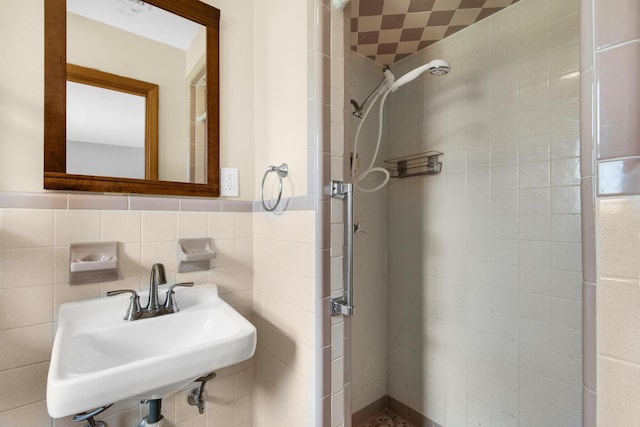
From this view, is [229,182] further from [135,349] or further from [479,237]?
[479,237]

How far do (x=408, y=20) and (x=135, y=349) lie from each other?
6.35ft

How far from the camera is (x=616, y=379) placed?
16.9 inches

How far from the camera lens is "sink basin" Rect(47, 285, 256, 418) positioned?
23.8 inches

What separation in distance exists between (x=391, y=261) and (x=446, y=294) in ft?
1.36

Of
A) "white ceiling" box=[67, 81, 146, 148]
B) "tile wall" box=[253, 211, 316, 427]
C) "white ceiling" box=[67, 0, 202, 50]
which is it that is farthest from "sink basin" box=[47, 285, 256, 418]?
"white ceiling" box=[67, 0, 202, 50]

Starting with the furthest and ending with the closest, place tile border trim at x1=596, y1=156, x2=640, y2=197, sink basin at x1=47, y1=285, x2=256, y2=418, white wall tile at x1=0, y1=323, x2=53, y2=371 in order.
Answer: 1. white wall tile at x1=0, y1=323, x2=53, y2=371
2. sink basin at x1=47, y1=285, x2=256, y2=418
3. tile border trim at x1=596, y1=156, x2=640, y2=197

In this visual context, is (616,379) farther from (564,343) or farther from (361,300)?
(361,300)

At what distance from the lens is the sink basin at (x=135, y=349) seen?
604 millimetres

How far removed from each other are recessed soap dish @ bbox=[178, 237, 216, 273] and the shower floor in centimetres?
154

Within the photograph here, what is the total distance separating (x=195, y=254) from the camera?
1088mm

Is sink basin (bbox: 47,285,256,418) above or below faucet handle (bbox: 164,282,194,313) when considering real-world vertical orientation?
below

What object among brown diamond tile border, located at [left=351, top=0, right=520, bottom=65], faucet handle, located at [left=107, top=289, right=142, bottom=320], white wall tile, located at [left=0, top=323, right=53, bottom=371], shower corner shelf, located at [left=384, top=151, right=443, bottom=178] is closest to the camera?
white wall tile, located at [left=0, top=323, right=53, bottom=371]

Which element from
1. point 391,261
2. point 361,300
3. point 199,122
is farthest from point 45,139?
point 391,261

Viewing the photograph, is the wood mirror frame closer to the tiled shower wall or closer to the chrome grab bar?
the chrome grab bar
